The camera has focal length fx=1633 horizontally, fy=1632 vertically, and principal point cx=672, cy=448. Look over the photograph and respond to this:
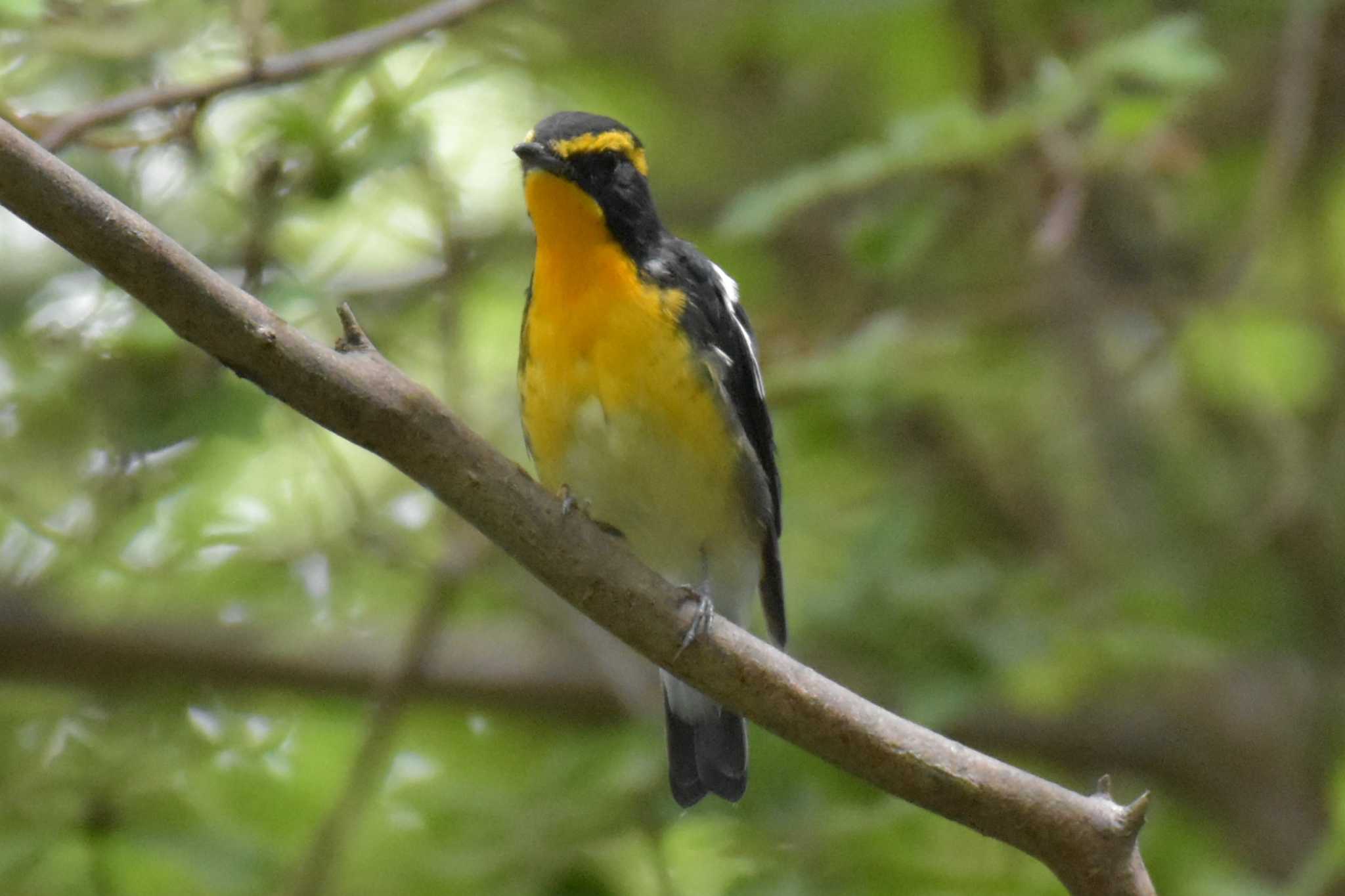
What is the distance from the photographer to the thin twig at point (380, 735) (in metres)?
4.41

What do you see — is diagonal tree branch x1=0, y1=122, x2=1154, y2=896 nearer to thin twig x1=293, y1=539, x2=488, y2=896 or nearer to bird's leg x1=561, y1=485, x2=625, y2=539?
bird's leg x1=561, y1=485, x2=625, y2=539

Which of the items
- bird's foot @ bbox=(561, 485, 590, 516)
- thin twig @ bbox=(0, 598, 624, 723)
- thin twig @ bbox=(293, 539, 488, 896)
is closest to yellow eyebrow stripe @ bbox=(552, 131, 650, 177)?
bird's foot @ bbox=(561, 485, 590, 516)

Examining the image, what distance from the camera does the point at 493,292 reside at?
632cm

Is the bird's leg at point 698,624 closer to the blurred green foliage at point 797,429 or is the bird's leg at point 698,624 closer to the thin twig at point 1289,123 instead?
the blurred green foliage at point 797,429

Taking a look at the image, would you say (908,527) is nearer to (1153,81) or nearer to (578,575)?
(1153,81)

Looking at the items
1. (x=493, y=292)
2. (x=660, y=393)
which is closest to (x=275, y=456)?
(x=493, y=292)

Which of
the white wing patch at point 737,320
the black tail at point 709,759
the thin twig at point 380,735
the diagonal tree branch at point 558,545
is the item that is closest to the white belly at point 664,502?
the white wing patch at point 737,320

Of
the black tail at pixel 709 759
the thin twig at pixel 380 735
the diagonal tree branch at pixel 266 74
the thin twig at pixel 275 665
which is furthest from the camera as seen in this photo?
the thin twig at pixel 275 665

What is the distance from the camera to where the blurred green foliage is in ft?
14.2

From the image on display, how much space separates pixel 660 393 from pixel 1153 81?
1.66m

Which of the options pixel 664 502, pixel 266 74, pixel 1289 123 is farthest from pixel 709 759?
pixel 1289 123

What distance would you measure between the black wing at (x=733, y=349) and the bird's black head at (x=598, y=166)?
95 millimetres

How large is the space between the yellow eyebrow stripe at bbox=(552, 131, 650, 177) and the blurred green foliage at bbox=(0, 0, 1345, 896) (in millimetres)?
363

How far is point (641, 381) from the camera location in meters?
A: 4.06
